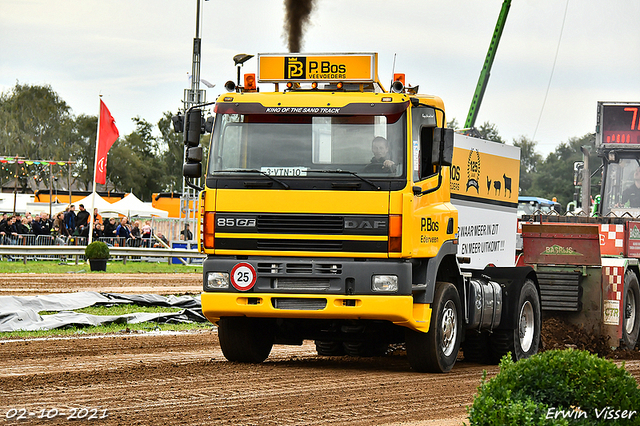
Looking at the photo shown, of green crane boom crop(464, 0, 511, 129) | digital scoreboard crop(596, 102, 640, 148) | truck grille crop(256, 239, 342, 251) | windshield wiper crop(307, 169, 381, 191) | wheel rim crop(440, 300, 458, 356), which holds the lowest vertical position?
wheel rim crop(440, 300, 458, 356)

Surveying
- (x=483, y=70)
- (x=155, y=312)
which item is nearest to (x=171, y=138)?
(x=483, y=70)

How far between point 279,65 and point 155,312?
728 cm

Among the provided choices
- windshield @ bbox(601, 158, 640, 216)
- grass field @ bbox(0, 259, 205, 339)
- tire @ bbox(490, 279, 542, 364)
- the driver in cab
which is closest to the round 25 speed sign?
tire @ bbox(490, 279, 542, 364)

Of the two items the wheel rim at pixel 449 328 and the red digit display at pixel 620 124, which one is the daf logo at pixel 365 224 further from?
the red digit display at pixel 620 124

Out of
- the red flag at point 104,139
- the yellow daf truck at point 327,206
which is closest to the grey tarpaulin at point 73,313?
the yellow daf truck at point 327,206

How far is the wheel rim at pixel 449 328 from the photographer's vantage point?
10.4m

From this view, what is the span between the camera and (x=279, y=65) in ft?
34.3

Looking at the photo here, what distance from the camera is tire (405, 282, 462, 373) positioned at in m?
9.97

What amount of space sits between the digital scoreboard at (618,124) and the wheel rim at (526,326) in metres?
6.84

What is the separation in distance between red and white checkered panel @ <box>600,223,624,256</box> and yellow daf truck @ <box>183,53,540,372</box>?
5.86 meters

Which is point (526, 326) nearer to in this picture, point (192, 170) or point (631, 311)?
point (631, 311)

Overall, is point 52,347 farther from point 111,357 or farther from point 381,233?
point 381,233

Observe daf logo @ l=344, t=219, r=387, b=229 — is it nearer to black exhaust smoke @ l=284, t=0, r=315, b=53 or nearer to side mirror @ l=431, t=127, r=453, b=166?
side mirror @ l=431, t=127, r=453, b=166

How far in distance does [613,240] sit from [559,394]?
1117 cm
